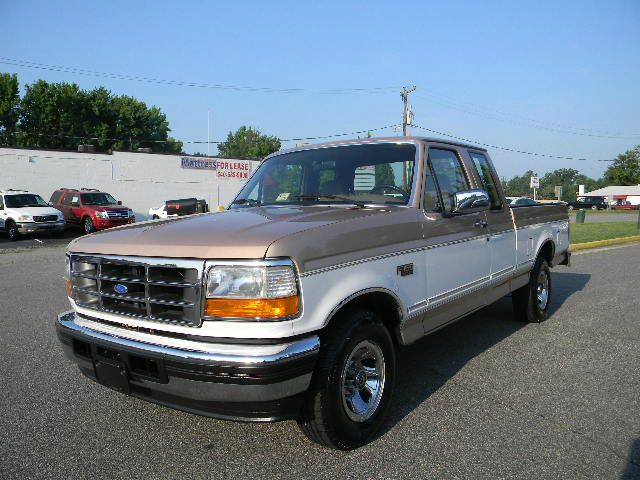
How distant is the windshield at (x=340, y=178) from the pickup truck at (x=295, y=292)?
1 cm

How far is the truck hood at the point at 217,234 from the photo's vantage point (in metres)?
2.51

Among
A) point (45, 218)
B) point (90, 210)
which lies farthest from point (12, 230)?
point (90, 210)

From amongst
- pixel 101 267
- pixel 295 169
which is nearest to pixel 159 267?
pixel 101 267

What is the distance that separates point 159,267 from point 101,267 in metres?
0.54

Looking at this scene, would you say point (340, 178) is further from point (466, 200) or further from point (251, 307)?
point (251, 307)

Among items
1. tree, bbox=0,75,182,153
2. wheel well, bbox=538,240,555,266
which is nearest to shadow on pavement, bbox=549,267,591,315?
wheel well, bbox=538,240,555,266

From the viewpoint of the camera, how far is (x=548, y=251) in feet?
20.4

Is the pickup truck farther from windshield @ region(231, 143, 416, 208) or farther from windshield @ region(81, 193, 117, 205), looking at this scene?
windshield @ region(81, 193, 117, 205)

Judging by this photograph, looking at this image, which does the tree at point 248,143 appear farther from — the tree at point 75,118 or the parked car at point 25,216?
the parked car at point 25,216

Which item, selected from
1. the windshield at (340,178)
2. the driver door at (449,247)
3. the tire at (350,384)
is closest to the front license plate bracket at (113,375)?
the tire at (350,384)

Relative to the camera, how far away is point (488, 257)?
14.5 ft

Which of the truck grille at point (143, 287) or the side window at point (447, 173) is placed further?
the side window at point (447, 173)

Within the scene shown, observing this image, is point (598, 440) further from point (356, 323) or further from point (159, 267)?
point (159, 267)

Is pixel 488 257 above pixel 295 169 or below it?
below
